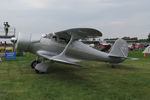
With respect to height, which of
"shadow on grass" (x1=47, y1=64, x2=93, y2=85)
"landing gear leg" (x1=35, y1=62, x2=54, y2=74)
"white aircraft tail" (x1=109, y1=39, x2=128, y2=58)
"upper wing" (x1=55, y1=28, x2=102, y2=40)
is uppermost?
"upper wing" (x1=55, y1=28, x2=102, y2=40)

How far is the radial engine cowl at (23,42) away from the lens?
6340 millimetres

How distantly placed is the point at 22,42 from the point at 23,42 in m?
0.04

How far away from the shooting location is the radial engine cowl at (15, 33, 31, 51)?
6340mm

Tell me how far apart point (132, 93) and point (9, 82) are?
4181 mm

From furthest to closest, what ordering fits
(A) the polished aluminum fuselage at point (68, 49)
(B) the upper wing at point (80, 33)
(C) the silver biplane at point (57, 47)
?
(A) the polished aluminum fuselage at point (68, 49) → (C) the silver biplane at point (57, 47) → (B) the upper wing at point (80, 33)

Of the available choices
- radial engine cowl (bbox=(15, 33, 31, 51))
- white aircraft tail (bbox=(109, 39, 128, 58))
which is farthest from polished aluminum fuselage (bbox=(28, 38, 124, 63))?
white aircraft tail (bbox=(109, 39, 128, 58))

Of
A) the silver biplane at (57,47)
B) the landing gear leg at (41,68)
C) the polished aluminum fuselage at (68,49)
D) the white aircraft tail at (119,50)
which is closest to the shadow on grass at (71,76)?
the landing gear leg at (41,68)

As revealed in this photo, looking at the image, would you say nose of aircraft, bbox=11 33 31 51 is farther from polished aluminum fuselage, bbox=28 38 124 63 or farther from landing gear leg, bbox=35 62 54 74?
landing gear leg, bbox=35 62 54 74

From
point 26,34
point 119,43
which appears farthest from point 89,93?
point 119,43

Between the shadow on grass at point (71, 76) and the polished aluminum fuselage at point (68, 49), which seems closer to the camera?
the shadow on grass at point (71, 76)

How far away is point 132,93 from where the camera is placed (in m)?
4.26

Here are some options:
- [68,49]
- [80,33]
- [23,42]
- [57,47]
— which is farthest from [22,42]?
[80,33]

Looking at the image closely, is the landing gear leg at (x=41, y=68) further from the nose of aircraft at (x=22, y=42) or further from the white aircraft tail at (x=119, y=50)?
the white aircraft tail at (x=119, y=50)

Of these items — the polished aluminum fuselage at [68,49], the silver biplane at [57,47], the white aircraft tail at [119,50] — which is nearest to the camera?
the silver biplane at [57,47]
